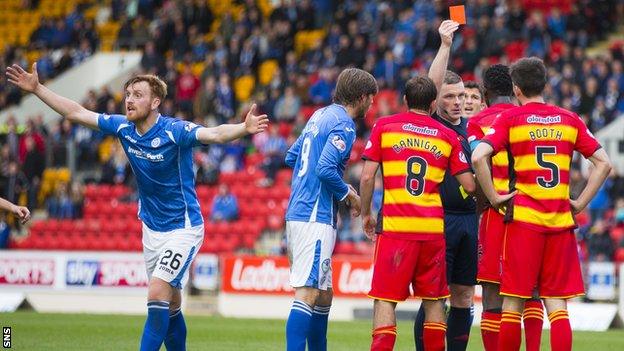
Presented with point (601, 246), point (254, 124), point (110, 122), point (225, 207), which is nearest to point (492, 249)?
point (254, 124)

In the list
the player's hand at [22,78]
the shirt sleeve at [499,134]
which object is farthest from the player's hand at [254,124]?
the player's hand at [22,78]

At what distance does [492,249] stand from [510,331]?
0.85 meters

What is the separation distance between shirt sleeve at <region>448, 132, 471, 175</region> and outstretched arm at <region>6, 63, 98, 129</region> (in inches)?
118

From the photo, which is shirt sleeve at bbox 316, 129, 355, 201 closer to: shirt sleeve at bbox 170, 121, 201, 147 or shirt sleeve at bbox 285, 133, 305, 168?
shirt sleeve at bbox 285, 133, 305, 168

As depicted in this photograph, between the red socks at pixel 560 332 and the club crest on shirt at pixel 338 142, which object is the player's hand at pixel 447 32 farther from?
the red socks at pixel 560 332

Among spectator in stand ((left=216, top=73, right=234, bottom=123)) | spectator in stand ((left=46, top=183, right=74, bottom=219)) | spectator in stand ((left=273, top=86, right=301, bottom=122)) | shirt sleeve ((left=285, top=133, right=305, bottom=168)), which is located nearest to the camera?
shirt sleeve ((left=285, top=133, right=305, bottom=168))

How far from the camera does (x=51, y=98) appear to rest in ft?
35.7

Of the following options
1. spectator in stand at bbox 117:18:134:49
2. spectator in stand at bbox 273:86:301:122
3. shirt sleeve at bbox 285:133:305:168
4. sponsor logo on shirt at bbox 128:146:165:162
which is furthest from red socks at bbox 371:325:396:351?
spectator in stand at bbox 117:18:134:49

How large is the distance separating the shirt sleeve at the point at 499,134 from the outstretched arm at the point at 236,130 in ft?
5.60

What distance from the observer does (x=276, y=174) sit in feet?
87.9

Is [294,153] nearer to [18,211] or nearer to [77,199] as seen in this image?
[18,211]

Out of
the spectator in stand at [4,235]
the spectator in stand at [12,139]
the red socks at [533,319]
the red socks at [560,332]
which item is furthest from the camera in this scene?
the spectator in stand at [12,139]

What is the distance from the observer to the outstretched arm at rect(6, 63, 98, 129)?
1078 centimetres

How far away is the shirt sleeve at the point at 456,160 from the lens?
1019cm
